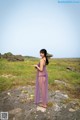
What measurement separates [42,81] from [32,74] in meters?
4.17

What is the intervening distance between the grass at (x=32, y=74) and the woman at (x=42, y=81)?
7.41 ft

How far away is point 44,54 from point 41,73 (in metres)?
0.57

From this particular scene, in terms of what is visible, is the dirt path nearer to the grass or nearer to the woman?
the woman

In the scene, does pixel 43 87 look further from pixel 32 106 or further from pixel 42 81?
pixel 32 106

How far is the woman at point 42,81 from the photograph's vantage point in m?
7.60

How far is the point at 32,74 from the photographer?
39.2 feet

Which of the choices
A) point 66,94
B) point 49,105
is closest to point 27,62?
point 66,94

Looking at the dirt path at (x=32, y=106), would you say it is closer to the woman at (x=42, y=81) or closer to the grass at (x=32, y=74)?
the woman at (x=42, y=81)

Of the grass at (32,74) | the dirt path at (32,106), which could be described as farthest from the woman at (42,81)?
the grass at (32,74)

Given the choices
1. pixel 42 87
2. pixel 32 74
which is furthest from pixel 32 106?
pixel 32 74

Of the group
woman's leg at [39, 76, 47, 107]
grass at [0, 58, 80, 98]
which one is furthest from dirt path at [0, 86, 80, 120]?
grass at [0, 58, 80, 98]

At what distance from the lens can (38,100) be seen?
26.6ft

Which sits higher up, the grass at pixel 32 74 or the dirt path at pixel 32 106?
the grass at pixel 32 74

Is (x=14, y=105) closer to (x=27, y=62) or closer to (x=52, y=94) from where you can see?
(x=52, y=94)
